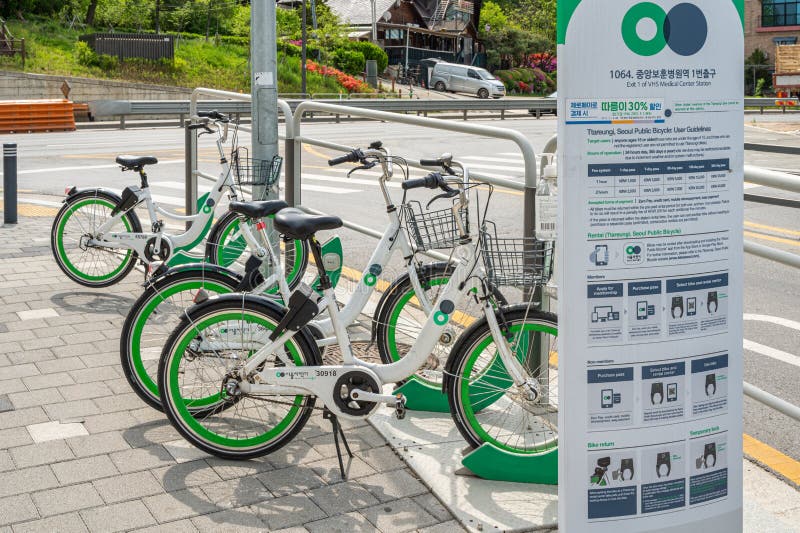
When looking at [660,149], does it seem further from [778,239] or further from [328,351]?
[778,239]

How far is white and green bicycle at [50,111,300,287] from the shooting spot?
8.19m

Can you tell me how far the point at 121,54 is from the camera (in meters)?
48.5

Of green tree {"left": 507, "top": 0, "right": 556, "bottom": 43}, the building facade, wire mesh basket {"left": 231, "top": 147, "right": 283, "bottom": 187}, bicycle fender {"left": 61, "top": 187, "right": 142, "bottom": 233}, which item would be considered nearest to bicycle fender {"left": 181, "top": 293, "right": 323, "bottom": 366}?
wire mesh basket {"left": 231, "top": 147, "right": 283, "bottom": 187}

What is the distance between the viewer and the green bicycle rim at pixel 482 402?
4.73m

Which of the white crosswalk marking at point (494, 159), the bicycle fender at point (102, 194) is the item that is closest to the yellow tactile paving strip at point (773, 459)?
the bicycle fender at point (102, 194)

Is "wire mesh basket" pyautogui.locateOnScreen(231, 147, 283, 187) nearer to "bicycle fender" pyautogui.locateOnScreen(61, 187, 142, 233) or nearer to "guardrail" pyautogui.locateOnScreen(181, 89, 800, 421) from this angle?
"guardrail" pyautogui.locateOnScreen(181, 89, 800, 421)

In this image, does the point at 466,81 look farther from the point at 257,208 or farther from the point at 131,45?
the point at 257,208

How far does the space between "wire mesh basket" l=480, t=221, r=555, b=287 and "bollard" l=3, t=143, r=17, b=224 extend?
8436 mm

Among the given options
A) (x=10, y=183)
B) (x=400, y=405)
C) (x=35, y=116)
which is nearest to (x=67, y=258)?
(x=10, y=183)

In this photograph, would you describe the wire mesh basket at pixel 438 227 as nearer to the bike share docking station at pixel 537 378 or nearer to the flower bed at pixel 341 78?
the bike share docking station at pixel 537 378

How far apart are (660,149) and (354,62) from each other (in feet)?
205

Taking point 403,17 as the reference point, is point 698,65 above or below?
below

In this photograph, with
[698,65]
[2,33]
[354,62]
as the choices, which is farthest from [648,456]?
[354,62]

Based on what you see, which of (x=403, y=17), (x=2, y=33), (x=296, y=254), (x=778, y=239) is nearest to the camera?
(x=296, y=254)
